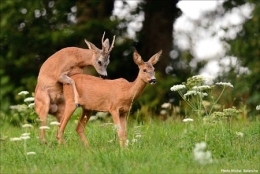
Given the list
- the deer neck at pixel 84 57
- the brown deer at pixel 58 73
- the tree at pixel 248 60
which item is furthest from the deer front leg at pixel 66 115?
the tree at pixel 248 60

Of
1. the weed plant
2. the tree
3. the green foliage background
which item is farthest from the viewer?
the green foliage background

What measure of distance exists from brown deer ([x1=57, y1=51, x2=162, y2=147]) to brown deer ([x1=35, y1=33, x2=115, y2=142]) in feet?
1.28

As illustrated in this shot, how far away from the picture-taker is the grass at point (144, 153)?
951cm

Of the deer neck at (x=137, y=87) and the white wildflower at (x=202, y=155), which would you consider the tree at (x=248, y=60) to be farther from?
the white wildflower at (x=202, y=155)

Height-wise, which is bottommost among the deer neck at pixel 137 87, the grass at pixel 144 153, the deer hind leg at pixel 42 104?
the grass at pixel 144 153

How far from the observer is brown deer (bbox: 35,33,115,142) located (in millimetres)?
12438

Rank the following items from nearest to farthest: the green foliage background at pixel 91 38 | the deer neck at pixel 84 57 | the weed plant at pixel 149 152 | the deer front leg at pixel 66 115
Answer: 1. the weed plant at pixel 149 152
2. the deer front leg at pixel 66 115
3. the deer neck at pixel 84 57
4. the green foliage background at pixel 91 38

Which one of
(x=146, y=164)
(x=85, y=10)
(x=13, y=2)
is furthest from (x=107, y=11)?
(x=146, y=164)

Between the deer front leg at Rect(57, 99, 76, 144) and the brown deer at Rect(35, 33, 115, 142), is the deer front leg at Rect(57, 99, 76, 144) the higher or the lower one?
the lower one

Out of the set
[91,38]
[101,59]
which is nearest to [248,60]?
[91,38]

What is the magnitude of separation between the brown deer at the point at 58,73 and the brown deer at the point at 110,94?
389 mm

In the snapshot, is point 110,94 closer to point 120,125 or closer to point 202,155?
point 120,125

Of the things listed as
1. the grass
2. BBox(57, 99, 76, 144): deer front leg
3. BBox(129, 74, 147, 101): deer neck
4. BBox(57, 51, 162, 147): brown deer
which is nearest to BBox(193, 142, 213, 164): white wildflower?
the grass

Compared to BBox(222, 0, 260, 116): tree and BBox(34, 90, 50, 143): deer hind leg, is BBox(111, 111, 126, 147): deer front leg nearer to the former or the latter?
BBox(34, 90, 50, 143): deer hind leg
